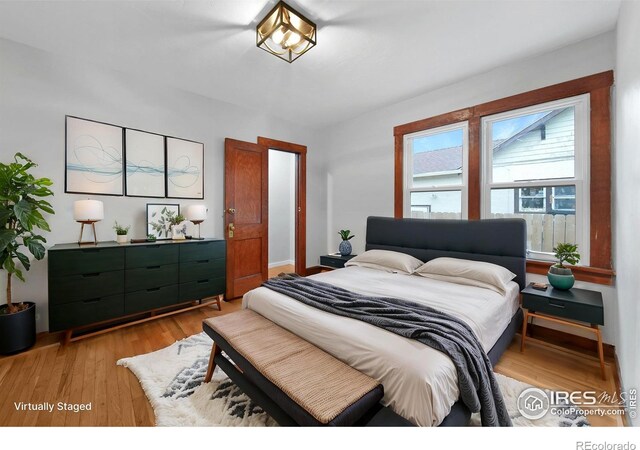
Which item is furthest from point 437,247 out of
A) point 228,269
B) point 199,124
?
point 199,124

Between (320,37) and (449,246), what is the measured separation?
8.09 ft

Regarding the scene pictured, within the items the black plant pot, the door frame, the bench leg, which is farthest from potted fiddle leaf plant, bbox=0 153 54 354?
the door frame

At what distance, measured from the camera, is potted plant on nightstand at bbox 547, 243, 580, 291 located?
2191mm

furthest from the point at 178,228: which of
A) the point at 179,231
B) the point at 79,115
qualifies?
the point at 79,115

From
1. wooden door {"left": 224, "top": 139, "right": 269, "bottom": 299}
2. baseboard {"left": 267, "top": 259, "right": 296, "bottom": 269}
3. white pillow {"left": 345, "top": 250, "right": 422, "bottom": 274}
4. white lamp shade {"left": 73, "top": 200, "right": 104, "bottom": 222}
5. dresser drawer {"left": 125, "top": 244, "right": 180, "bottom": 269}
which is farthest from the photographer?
baseboard {"left": 267, "top": 259, "right": 296, "bottom": 269}

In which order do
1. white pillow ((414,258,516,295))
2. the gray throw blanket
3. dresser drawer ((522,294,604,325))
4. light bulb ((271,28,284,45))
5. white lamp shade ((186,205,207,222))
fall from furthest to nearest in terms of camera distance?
1. white lamp shade ((186,205,207,222))
2. white pillow ((414,258,516,295))
3. light bulb ((271,28,284,45))
4. dresser drawer ((522,294,604,325))
5. the gray throw blanket

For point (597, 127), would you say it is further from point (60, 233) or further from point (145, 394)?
point (60, 233)

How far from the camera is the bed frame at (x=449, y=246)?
4.12ft

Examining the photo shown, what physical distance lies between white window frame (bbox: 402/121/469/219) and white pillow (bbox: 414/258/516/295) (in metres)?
0.83

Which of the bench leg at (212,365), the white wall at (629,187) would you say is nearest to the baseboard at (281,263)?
the bench leg at (212,365)

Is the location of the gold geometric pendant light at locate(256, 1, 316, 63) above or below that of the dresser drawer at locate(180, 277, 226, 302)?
above

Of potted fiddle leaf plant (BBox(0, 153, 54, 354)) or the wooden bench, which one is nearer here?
the wooden bench

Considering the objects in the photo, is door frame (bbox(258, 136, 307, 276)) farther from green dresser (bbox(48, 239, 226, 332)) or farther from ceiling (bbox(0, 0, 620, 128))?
green dresser (bbox(48, 239, 226, 332))

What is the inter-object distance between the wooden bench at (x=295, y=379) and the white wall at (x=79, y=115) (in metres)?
2.05
